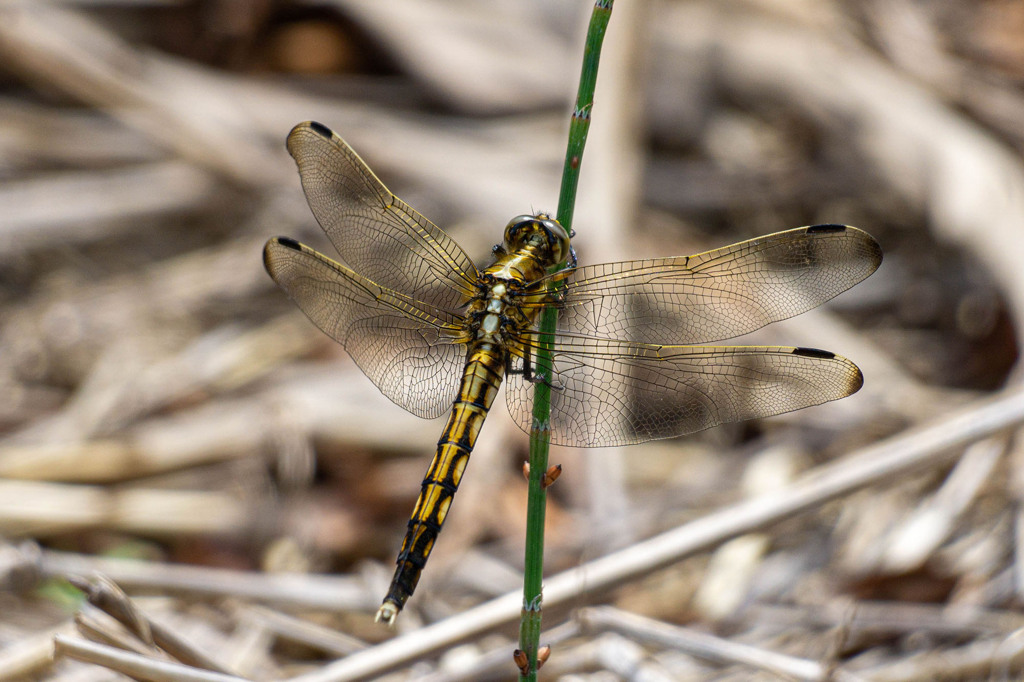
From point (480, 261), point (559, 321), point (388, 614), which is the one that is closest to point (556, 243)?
point (559, 321)

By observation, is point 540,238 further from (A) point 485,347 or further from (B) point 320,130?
(B) point 320,130

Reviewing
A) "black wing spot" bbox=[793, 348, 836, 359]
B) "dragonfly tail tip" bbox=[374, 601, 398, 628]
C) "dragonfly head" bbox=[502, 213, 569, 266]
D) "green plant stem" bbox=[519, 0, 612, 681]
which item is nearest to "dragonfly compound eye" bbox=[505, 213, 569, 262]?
"dragonfly head" bbox=[502, 213, 569, 266]

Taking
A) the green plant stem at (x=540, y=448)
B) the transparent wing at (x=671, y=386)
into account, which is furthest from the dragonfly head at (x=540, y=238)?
the green plant stem at (x=540, y=448)

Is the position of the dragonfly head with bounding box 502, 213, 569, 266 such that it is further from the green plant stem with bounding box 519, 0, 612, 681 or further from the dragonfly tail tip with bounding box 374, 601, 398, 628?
the dragonfly tail tip with bounding box 374, 601, 398, 628

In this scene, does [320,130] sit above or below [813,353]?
above

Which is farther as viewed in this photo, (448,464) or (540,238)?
(540,238)

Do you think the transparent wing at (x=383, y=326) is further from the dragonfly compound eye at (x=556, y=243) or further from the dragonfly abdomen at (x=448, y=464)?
the dragonfly compound eye at (x=556, y=243)

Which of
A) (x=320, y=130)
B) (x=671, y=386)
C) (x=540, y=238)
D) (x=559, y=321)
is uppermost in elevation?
(x=320, y=130)

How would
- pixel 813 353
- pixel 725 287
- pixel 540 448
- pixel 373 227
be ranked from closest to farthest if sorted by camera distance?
pixel 540 448 → pixel 813 353 → pixel 725 287 → pixel 373 227
